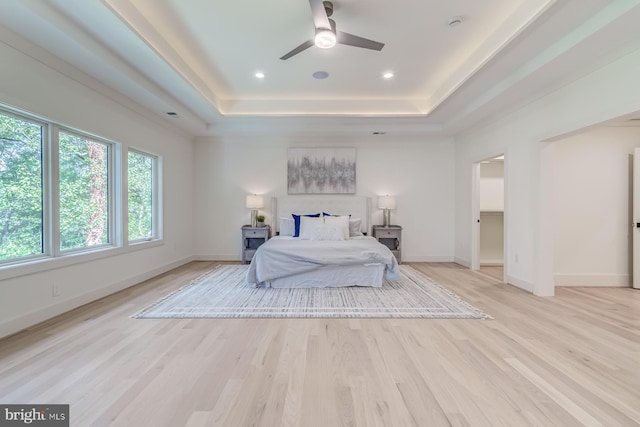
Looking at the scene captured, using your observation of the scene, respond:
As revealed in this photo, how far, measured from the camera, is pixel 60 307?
294 centimetres

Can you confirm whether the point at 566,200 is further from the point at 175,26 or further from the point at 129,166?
the point at 129,166

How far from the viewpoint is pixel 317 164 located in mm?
6004

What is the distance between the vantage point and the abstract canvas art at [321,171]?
19.6 feet

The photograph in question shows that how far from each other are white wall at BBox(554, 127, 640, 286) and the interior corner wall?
54 centimetres

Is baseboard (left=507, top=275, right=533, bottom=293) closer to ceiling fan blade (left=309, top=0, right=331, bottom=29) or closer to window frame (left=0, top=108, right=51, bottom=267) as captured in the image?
ceiling fan blade (left=309, top=0, right=331, bottom=29)

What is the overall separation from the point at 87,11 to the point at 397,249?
5395 mm

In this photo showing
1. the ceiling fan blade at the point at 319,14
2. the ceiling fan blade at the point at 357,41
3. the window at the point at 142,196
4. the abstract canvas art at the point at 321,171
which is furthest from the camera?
the abstract canvas art at the point at 321,171

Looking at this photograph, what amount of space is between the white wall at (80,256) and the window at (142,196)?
0.19 metres

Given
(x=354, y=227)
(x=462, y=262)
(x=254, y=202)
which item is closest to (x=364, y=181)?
(x=354, y=227)

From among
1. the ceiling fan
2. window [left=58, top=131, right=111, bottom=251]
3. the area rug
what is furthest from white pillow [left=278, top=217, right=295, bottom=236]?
the ceiling fan

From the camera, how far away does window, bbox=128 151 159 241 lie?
4.31m

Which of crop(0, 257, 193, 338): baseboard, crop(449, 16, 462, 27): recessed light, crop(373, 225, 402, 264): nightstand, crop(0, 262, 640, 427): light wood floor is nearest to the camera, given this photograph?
crop(0, 262, 640, 427): light wood floor

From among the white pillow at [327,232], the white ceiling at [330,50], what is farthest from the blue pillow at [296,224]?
the white ceiling at [330,50]

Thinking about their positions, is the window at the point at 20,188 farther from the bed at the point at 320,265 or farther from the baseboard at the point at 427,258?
the baseboard at the point at 427,258
